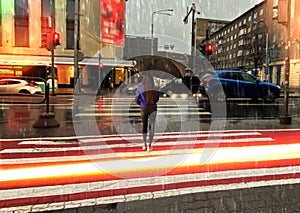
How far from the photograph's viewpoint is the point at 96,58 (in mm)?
32344

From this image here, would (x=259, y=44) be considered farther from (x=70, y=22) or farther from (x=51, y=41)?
(x=51, y=41)

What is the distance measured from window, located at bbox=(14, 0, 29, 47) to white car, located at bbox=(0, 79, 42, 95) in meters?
11.1

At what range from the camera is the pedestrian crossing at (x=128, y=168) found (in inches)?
155

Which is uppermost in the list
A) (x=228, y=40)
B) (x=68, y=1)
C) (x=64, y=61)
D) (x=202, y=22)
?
(x=202, y=22)

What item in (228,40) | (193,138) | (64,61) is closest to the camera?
(193,138)

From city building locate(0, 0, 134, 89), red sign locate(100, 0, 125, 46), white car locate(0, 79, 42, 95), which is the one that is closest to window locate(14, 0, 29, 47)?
city building locate(0, 0, 134, 89)

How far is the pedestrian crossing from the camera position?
3928 millimetres

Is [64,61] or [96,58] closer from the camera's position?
[64,61]

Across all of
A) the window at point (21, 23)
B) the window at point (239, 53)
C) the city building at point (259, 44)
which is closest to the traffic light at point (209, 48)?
the city building at point (259, 44)

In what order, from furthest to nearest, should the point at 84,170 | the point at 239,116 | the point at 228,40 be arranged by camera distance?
the point at 228,40
the point at 239,116
the point at 84,170

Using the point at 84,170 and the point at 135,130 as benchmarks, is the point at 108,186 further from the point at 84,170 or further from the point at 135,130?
the point at 135,130

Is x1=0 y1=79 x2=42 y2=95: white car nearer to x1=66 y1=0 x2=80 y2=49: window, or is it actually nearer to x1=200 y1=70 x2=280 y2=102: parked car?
x1=66 y1=0 x2=80 y2=49: window

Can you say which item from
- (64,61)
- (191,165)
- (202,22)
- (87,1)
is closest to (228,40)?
(202,22)

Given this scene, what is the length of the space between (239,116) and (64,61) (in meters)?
22.0
